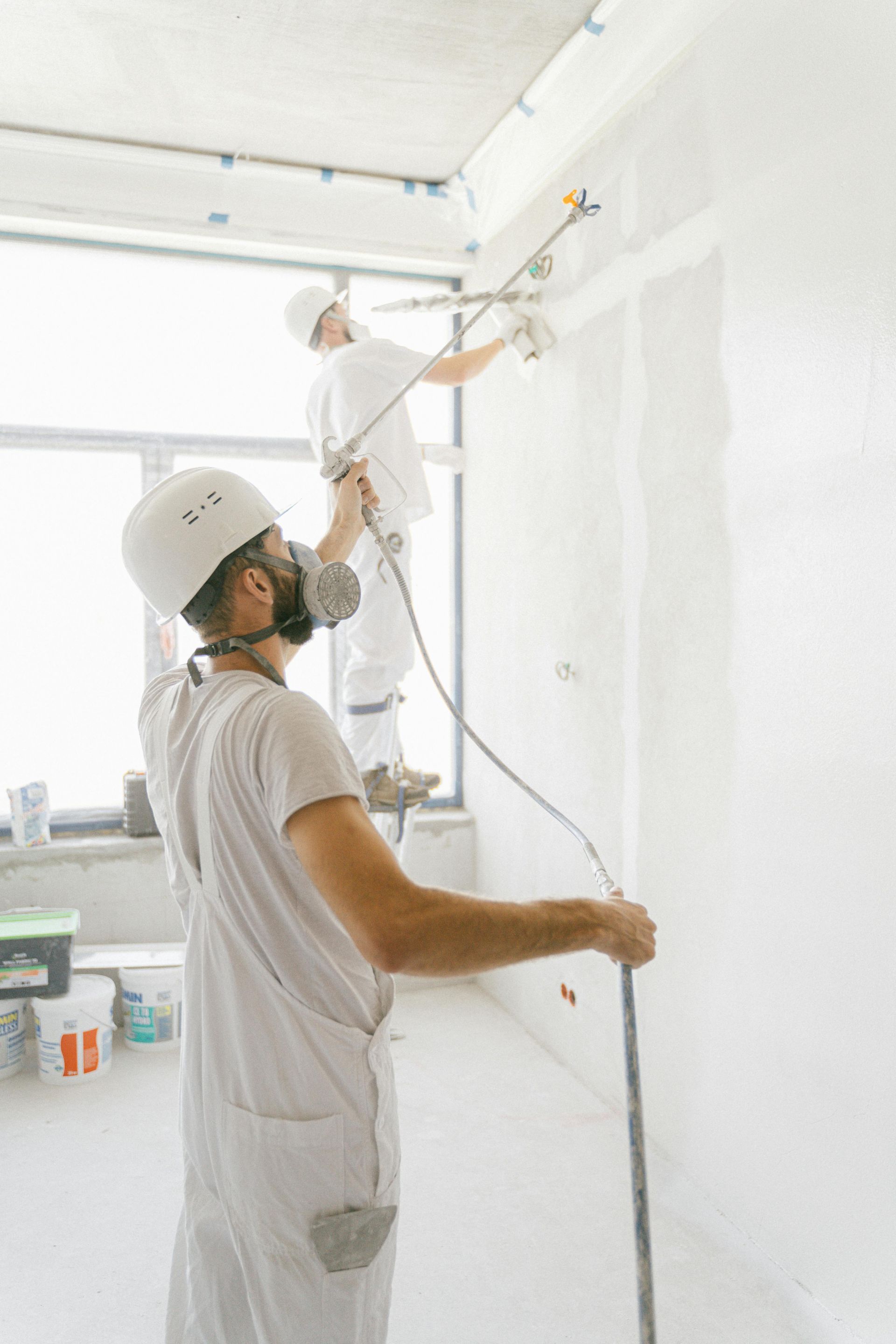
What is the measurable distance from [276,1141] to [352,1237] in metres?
0.16

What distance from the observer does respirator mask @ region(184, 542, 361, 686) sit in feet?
4.43

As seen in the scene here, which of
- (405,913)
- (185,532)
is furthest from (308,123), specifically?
(405,913)

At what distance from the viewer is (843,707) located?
1879 millimetres

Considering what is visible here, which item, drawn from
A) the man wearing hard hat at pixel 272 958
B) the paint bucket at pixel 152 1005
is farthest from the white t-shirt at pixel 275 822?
the paint bucket at pixel 152 1005

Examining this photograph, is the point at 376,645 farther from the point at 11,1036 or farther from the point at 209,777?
the point at 209,777

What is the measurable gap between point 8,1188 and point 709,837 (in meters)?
2.00

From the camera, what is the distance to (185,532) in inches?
53.9

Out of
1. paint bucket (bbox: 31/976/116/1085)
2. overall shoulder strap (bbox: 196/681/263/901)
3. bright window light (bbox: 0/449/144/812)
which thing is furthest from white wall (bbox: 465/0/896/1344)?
bright window light (bbox: 0/449/144/812)

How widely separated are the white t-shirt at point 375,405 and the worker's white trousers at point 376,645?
13 centimetres

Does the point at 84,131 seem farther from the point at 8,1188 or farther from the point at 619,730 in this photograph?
the point at 8,1188

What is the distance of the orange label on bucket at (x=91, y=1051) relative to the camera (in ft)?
10.4

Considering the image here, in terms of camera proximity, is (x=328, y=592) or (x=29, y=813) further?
(x=29, y=813)

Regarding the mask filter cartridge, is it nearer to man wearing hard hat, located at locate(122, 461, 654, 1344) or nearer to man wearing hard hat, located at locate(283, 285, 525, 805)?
man wearing hard hat, located at locate(122, 461, 654, 1344)

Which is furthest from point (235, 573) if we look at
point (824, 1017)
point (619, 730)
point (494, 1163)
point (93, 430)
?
point (93, 430)
